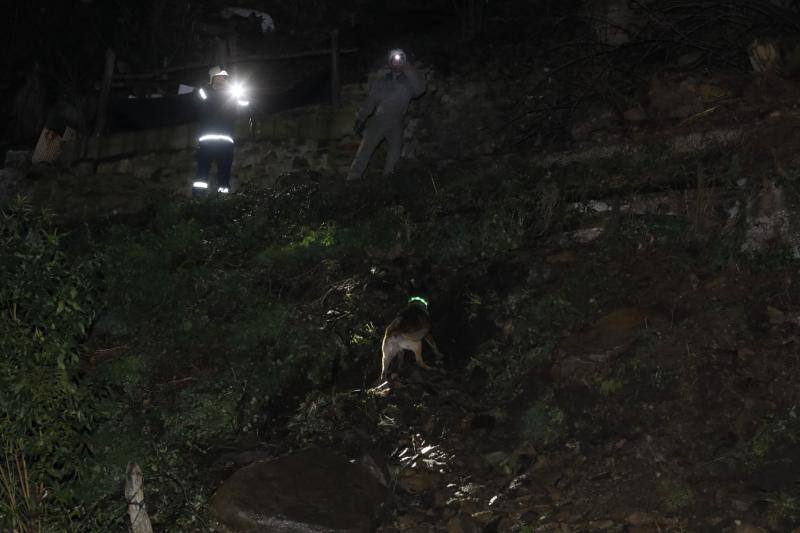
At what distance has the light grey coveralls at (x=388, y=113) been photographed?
10172 millimetres

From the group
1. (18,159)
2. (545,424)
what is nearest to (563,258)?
(545,424)

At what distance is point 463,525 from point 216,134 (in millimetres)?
7713

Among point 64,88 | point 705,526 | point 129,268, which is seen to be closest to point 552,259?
point 705,526

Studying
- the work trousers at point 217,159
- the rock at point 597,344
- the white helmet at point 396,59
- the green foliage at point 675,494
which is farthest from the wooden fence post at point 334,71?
the green foliage at point 675,494

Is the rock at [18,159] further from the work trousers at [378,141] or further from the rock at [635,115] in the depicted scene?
the rock at [635,115]

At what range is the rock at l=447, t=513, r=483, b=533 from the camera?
501 cm

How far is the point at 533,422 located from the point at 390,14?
1284cm

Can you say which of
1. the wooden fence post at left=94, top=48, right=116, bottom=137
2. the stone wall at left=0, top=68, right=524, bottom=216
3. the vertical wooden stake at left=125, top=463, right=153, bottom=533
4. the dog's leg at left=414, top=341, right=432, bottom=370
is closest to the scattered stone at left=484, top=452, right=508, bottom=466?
the dog's leg at left=414, top=341, right=432, bottom=370

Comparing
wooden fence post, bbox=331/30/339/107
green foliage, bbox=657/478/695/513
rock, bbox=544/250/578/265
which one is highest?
wooden fence post, bbox=331/30/339/107

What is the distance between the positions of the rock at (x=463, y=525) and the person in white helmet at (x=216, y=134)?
712cm

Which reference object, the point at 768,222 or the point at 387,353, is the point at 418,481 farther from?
the point at 768,222

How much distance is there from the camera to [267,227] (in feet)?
31.8

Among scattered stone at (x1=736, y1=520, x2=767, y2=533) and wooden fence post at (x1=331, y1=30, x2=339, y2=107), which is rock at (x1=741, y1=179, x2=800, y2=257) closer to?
scattered stone at (x1=736, y1=520, x2=767, y2=533)

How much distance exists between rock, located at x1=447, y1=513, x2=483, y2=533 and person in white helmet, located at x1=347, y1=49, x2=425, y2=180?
583cm
